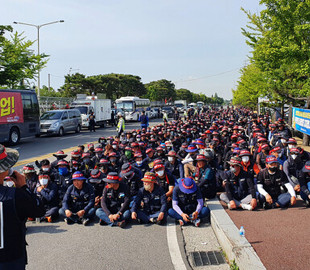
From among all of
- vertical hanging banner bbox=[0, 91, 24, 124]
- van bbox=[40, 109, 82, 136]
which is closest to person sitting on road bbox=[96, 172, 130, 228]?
vertical hanging banner bbox=[0, 91, 24, 124]

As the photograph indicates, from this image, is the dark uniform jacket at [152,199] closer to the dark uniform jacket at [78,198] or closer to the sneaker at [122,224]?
the sneaker at [122,224]

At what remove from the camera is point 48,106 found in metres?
37.6

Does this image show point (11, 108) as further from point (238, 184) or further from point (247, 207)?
point (247, 207)

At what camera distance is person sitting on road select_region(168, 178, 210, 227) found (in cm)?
648

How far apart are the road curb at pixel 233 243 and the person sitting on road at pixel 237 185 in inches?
22.2

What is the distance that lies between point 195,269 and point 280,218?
7.47 ft

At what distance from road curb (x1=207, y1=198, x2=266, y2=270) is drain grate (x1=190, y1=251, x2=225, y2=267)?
14 cm

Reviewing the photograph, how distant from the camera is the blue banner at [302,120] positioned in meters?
15.2

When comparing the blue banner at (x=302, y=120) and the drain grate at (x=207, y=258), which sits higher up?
the blue banner at (x=302, y=120)

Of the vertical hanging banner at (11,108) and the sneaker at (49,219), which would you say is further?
the vertical hanging banner at (11,108)

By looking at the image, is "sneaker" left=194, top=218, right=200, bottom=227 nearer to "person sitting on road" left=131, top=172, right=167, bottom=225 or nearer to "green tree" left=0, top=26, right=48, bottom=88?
"person sitting on road" left=131, top=172, right=167, bottom=225

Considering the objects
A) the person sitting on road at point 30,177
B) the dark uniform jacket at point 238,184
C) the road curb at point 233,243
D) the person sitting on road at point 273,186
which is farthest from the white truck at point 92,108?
the road curb at point 233,243

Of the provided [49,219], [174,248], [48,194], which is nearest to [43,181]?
[48,194]

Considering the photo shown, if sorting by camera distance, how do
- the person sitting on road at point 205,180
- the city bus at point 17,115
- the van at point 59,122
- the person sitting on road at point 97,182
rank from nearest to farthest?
the person sitting on road at point 205,180, the person sitting on road at point 97,182, the city bus at point 17,115, the van at point 59,122
